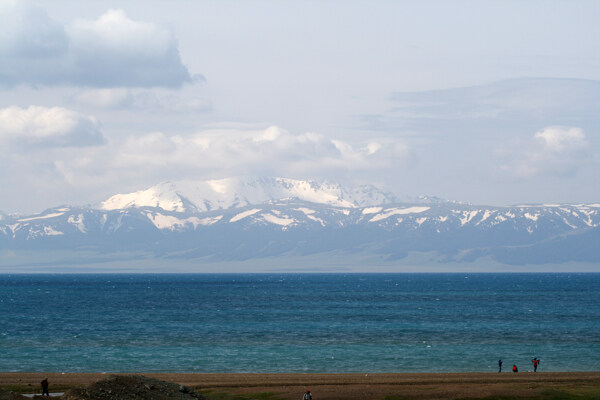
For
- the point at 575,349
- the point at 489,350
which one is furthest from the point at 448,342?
the point at 575,349

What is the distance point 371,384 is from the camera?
66.5 metres

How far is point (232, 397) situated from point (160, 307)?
11881 centimetres

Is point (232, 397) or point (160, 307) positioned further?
point (160, 307)

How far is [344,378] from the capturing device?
2773 inches

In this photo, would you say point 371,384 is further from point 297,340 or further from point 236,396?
point 297,340

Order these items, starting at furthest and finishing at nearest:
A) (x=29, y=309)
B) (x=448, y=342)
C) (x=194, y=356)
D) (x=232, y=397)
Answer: (x=29, y=309)
(x=448, y=342)
(x=194, y=356)
(x=232, y=397)

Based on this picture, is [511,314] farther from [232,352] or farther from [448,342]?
[232,352]

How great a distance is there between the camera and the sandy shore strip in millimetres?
58562

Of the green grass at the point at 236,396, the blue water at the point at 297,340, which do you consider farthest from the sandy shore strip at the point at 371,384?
the blue water at the point at 297,340

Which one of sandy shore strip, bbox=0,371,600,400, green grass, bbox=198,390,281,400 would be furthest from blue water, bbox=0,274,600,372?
green grass, bbox=198,390,281,400

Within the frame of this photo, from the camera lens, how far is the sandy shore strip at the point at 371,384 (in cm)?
5856

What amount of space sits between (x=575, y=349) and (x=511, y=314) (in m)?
58.6

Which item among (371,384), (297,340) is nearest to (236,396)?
(371,384)

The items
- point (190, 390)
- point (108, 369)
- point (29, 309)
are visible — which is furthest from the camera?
point (29, 309)
